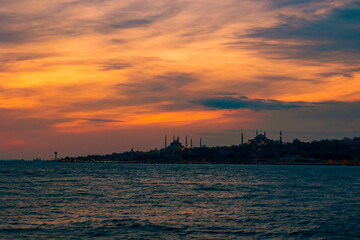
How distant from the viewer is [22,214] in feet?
153

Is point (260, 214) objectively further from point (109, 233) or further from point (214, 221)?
point (109, 233)

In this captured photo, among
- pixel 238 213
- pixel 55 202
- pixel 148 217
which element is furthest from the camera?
pixel 55 202

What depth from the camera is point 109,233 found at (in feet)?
117

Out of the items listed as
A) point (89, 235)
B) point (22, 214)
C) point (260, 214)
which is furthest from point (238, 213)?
point (22, 214)

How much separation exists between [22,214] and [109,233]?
643 inches

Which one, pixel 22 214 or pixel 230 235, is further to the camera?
pixel 22 214

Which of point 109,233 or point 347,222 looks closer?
point 109,233

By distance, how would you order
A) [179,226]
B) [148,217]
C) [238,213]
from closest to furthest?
1. [179,226]
2. [148,217]
3. [238,213]

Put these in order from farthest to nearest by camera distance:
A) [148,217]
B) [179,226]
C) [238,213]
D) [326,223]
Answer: [238,213] → [148,217] → [326,223] → [179,226]

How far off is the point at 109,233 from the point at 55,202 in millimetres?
26090

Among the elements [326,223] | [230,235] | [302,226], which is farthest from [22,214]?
[326,223]

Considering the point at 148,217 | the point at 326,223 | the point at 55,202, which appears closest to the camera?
the point at 326,223

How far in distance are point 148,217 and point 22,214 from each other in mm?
15162

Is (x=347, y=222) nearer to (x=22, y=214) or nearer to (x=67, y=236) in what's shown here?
(x=67, y=236)
